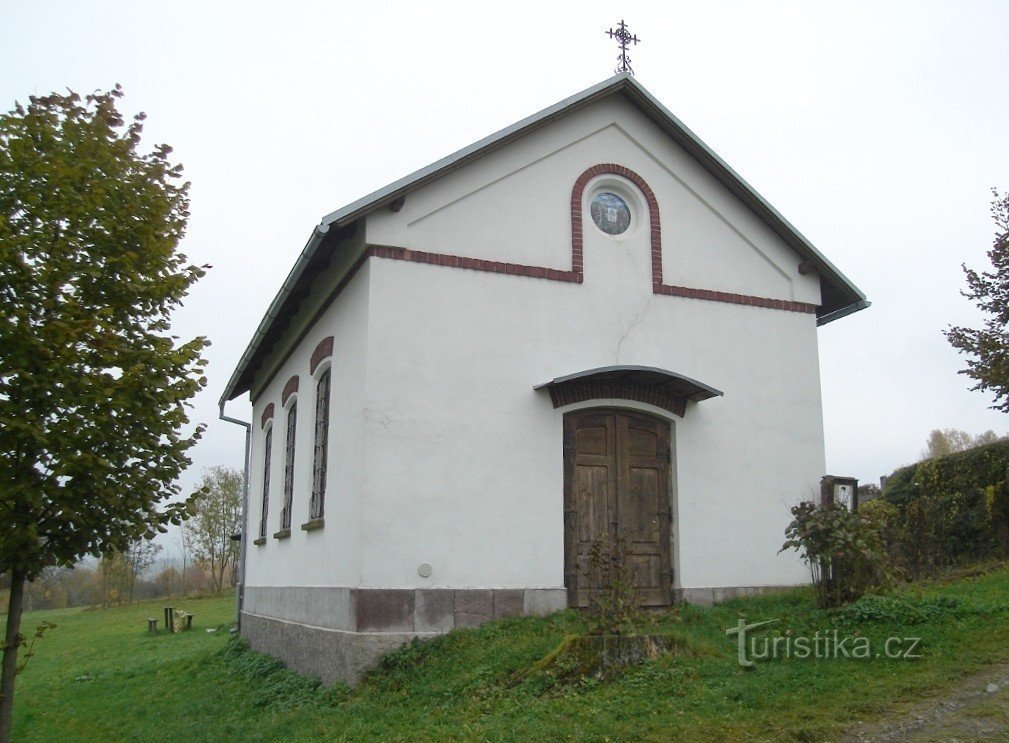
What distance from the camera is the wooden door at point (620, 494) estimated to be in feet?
36.1

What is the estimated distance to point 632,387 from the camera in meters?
11.5

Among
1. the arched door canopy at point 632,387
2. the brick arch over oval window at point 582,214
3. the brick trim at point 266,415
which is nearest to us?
the arched door canopy at point 632,387

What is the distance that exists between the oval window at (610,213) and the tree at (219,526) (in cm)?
2924

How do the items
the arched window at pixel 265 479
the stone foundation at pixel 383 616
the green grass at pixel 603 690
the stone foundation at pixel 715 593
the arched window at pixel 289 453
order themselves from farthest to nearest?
the arched window at pixel 265 479, the arched window at pixel 289 453, the stone foundation at pixel 715 593, the stone foundation at pixel 383 616, the green grass at pixel 603 690

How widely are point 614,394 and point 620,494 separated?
1.23 m

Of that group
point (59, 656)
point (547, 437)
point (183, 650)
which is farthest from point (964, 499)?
point (59, 656)

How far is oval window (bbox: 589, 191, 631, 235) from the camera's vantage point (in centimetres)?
1212

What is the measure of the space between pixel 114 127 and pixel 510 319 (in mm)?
5094

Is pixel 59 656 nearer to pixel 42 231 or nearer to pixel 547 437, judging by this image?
pixel 547 437

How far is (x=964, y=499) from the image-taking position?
14578mm

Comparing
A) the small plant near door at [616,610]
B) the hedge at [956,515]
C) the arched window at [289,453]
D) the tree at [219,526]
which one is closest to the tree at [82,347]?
the small plant near door at [616,610]

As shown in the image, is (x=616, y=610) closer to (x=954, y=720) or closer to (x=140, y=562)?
(x=954, y=720)

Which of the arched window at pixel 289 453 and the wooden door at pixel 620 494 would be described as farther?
the arched window at pixel 289 453

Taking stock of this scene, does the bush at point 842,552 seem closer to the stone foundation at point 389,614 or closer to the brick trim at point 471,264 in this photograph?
the stone foundation at point 389,614
